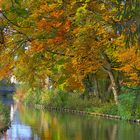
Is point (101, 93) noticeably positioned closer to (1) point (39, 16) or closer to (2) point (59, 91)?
(2) point (59, 91)

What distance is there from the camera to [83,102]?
42.2 meters

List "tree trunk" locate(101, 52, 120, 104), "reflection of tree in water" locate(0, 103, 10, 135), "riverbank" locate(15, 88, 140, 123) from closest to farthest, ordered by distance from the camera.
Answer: "reflection of tree in water" locate(0, 103, 10, 135)
"tree trunk" locate(101, 52, 120, 104)
"riverbank" locate(15, 88, 140, 123)

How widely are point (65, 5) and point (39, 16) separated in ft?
5.04

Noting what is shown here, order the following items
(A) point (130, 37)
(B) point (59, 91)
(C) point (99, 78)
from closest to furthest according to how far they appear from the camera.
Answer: (A) point (130, 37) < (C) point (99, 78) < (B) point (59, 91)

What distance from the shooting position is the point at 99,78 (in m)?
42.0

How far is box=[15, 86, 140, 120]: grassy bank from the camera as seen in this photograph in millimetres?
30861

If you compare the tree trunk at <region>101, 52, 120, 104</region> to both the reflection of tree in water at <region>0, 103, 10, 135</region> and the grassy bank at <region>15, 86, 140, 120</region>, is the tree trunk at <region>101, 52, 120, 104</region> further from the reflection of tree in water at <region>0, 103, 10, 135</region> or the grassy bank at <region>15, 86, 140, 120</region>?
the reflection of tree in water at <region>0, 103, 10, 135</region>

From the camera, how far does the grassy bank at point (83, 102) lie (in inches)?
1215

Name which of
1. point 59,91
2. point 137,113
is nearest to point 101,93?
point 59,91

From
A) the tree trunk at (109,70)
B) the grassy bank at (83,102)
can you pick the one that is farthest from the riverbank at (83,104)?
the tree trunk at (109,70)

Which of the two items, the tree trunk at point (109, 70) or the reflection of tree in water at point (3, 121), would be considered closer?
the reflection of tree in water at point (3, 121)

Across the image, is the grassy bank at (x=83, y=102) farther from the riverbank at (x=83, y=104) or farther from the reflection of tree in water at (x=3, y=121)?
the reflection of tree in water at (x=3, y=121)

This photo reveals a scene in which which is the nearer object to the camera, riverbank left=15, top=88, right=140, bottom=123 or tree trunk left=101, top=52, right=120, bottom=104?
tree trunk left=101, top=52, right=120, bottom=104

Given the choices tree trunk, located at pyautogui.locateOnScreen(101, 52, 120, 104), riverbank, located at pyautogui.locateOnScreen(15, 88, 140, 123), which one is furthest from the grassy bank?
tree trunk, located at pyautogui.locateOnScreen(101, 52, 120, 104)
